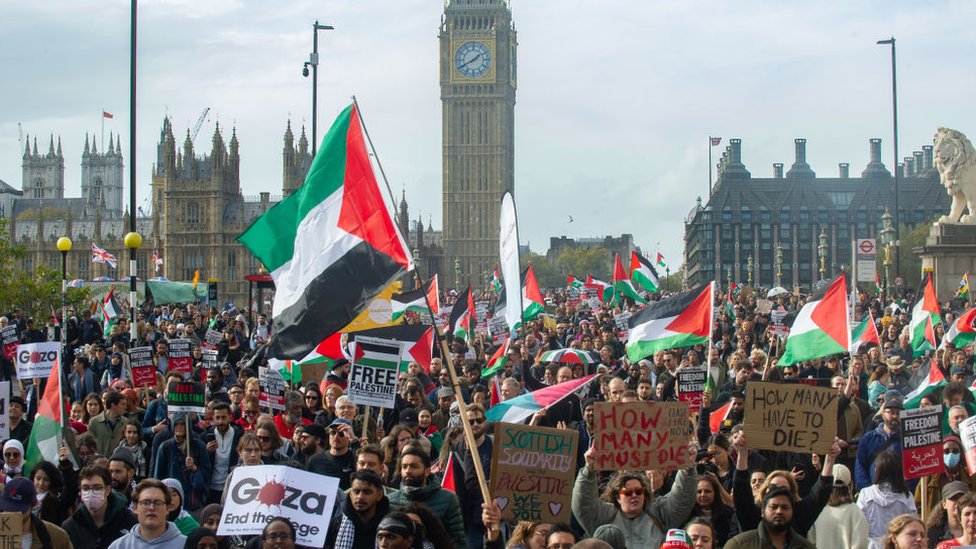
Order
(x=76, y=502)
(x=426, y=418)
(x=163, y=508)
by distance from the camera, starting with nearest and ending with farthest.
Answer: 1. (x=163, y=508)
2. (x=76, y=502)
3. (x=426, y=418)

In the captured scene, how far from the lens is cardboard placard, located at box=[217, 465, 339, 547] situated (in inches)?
290

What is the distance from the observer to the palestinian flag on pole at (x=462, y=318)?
2331 cm

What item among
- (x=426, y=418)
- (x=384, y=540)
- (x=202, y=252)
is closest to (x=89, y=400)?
(x=426, y=418)

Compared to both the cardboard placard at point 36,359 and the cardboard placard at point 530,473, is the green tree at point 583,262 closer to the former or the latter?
the cardboard placard at point 36,359

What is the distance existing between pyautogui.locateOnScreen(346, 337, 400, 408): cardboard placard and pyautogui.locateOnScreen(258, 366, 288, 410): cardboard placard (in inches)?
65.8

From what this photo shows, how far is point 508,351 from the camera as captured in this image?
17281 millimetres

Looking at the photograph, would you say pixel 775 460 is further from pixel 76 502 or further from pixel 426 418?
pixel 76 502

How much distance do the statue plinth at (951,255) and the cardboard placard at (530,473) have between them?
2413cm

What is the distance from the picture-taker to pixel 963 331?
18.3 metres

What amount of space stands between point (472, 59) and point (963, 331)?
105 meters

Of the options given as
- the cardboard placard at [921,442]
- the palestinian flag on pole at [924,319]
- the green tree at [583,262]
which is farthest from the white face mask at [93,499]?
the green tree at [583,262]

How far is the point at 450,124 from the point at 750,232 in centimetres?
2562

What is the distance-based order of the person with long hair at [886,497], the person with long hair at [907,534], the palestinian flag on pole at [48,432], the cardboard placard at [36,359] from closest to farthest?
the person with long hair at [907,534]
the person with long hair at [886,497]
the palestinian flag on pole at [48,432]
the cardboard placard at [36,359]

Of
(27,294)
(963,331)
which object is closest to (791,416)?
(963,331)
